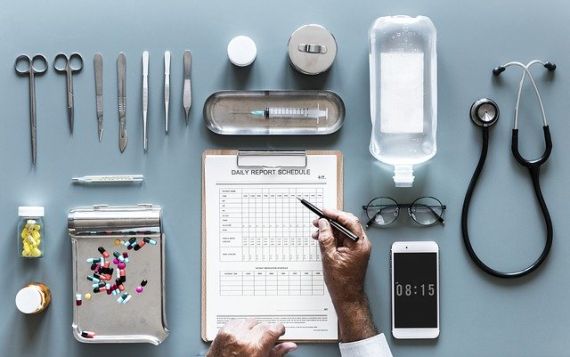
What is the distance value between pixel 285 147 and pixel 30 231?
556 millimetres

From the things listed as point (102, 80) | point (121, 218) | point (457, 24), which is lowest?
point (121, 218)

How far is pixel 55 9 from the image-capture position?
1.26m

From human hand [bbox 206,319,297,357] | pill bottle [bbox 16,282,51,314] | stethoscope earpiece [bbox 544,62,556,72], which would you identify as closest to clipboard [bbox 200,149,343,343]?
human hand [bbox 206,319,297,357]

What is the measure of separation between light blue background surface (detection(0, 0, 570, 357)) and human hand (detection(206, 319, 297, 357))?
12 cm

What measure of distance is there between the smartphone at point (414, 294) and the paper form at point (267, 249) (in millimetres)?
138

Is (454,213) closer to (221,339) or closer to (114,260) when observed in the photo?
(221,339)

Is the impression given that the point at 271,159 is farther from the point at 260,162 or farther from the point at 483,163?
the point at 483,163

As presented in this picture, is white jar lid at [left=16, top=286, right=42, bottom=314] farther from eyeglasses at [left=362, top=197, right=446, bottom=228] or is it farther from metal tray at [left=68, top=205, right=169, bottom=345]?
eyeglasses at [left=362, top=197, right=446, bottom=228]

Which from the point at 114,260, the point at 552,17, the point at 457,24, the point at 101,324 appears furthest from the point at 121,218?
the point at 552,17

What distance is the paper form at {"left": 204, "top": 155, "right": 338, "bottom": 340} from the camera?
1.25m

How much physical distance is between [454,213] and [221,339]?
21.4 inches

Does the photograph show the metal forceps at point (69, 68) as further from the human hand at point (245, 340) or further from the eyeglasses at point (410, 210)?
the eyeglasses at point (410, 210)

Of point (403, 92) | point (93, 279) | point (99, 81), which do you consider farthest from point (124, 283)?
point (403, 92)

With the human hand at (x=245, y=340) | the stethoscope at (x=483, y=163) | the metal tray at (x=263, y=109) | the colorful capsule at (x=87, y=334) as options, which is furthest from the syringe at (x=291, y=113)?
the colorful capsule at (x=87, y=334)
